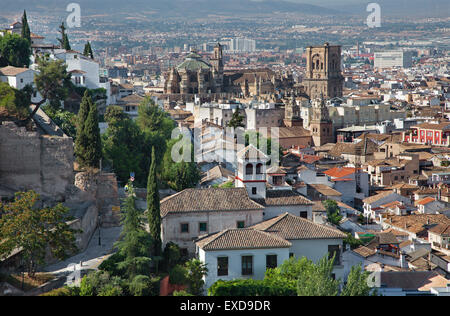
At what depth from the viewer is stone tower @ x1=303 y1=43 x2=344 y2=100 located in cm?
9194

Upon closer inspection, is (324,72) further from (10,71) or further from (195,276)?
(195,276)

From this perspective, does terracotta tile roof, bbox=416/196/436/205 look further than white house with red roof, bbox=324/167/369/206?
No

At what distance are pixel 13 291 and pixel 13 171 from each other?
7202 millimetres

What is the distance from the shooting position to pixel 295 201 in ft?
80.4

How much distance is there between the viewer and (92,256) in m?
22.2

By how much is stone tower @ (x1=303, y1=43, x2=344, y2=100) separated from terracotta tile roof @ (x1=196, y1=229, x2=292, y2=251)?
2792 inches

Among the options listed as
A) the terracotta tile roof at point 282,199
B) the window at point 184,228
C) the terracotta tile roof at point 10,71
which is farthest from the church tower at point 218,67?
the window at point 184,228

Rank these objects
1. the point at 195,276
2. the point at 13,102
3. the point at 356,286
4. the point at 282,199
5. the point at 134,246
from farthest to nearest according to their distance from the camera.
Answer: the point at 13,102, the point at 282,199, the point at 134,246, the point at 195,276, the point at 356,286

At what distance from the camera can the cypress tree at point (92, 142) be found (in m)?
27.5

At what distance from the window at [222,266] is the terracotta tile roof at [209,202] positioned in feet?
7.97

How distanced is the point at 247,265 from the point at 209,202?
117 inches

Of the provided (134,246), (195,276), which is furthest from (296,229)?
(134,246)

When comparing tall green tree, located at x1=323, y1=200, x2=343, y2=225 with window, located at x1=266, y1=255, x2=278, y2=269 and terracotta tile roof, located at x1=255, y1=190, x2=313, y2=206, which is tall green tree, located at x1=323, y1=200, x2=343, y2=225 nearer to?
terracotta tile roof, located at x1=255, y1=190, x2=313, y2=206

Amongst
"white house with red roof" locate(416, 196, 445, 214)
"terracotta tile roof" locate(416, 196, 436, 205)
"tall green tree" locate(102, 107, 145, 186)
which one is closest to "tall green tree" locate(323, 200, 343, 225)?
"white house with red roof" locate(416, 196, 445, 214)
